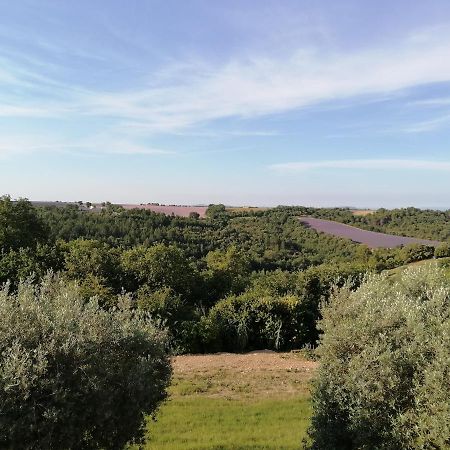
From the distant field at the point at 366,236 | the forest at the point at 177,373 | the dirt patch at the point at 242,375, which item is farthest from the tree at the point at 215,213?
the forest at the point at 177,373

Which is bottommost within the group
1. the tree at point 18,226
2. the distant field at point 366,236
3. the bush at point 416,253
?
the bush at point 416,253

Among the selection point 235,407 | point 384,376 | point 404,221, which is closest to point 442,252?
point 404,221

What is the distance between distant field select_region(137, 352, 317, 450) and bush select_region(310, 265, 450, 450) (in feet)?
6.93

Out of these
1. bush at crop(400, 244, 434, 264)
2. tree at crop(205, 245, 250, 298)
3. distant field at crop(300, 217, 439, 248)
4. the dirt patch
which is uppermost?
distant field at crop(300, 217, 439, 248)

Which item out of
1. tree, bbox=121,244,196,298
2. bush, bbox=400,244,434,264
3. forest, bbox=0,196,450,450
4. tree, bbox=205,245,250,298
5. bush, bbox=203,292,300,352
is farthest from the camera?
bush, bbox=400,244,434,264

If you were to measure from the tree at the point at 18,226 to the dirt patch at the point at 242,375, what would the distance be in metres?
22.2

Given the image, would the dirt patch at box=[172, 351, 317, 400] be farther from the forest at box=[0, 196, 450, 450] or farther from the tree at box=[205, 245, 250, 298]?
the tree at box=[205, 245, 250, 298]

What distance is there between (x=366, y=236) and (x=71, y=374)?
256 ft

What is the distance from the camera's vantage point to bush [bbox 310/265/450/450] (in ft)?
26.9

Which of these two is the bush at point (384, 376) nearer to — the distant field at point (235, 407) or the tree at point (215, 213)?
the distant field at point (235, 407)

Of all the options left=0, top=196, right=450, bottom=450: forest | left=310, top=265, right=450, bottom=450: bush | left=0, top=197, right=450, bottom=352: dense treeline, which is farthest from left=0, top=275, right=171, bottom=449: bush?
left=310, top=265, right=450, bottom=450: bush

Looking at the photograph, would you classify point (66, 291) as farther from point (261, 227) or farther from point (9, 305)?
point (261, 227)

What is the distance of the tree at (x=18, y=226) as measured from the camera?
3706cm

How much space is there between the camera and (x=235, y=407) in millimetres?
13703
